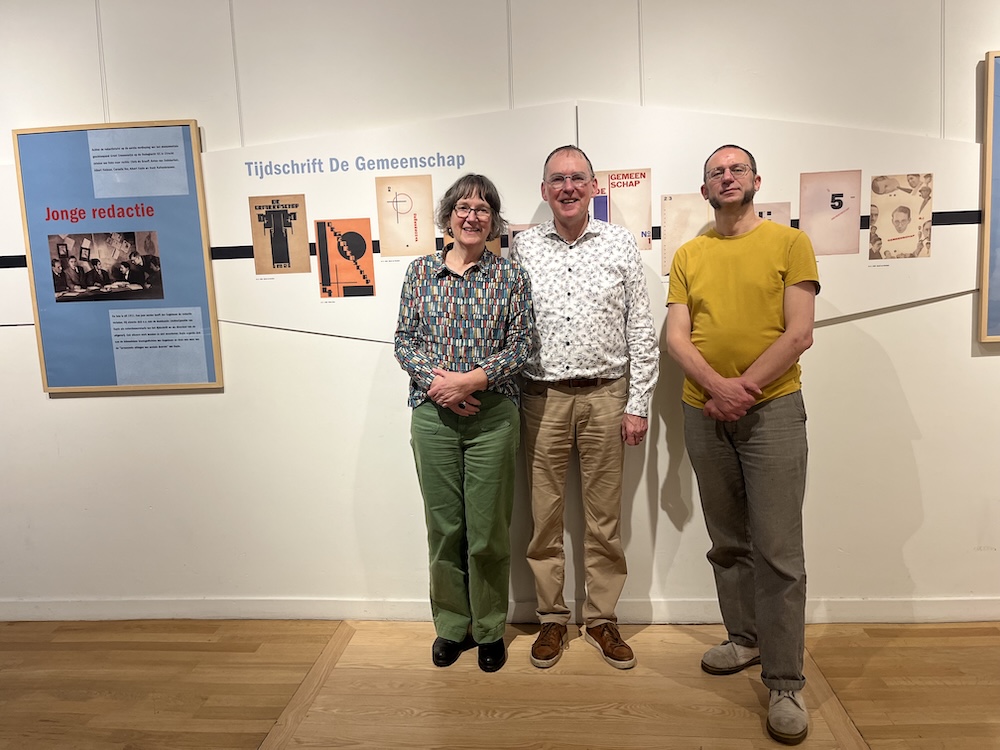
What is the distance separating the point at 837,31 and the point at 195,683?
3.39 meters

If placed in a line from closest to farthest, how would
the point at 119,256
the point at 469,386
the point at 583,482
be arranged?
the point at 469,386 < the point at 583,482 < the point at 119,256

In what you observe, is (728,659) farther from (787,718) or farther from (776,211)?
(776,211)

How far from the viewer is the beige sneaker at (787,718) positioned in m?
1.91

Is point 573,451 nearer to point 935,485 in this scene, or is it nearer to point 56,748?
point 935,485

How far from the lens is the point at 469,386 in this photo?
211cm

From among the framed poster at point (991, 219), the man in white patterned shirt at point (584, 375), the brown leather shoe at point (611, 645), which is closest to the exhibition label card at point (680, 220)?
the man in white patterned shirt at point (584, 375)

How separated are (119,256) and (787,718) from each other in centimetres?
299

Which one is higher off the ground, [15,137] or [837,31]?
[837,31]

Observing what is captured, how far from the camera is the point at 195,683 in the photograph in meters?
2.35

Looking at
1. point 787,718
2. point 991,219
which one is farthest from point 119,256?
point 991,219

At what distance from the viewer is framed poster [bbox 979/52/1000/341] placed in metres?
2.34

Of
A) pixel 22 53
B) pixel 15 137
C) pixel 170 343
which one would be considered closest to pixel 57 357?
pixel 170 343

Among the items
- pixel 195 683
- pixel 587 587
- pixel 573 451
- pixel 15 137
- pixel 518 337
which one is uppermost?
pixel 15 137

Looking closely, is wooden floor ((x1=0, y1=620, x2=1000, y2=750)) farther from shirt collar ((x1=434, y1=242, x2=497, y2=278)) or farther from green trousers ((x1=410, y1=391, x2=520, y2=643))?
shirt collar ((x1=434, y1=242, x2=497, y2=278))
